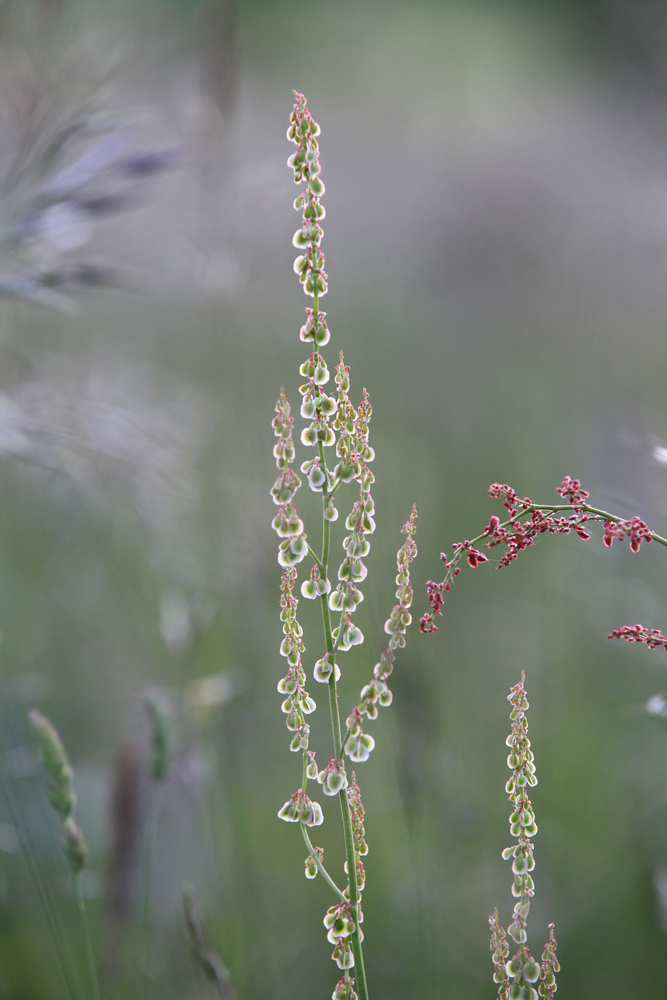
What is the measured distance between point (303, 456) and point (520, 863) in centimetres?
79

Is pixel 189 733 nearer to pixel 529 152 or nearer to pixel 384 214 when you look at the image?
pixel 384 214

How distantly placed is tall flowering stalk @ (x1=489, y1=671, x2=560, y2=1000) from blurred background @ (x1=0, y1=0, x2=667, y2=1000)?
14cm

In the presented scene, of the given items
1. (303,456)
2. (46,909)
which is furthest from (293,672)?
(303,456)

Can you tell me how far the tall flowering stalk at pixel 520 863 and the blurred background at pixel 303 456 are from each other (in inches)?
5.4

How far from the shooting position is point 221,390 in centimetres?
92

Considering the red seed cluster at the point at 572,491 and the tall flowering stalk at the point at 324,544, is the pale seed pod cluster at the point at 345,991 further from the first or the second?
the red seed cluster at the point at 572,491

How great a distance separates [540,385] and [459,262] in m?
0.28

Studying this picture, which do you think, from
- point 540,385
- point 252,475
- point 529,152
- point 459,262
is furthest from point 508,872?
point 529,152

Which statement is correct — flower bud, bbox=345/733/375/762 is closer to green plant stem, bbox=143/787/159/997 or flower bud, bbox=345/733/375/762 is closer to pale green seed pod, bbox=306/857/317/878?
pale green seed pod, bbox=306/857/317/878

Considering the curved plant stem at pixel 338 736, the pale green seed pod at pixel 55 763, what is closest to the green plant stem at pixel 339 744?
the curved plant stem at pixel 338 736

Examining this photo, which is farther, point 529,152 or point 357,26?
point 357,26

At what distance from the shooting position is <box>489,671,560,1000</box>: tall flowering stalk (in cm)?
23

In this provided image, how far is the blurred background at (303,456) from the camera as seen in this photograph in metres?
0.49

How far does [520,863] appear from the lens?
9.3 inches
